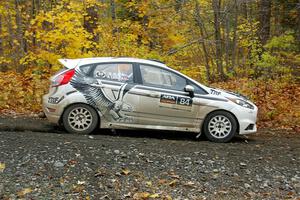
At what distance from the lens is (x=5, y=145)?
7.84 metres

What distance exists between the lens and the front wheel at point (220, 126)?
373 inches

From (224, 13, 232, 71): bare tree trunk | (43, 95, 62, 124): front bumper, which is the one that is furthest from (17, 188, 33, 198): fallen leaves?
(224, 13, 232, 71): bare tree trunk

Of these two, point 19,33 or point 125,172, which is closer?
point 125,172

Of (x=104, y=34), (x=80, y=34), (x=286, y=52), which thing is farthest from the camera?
(x=286, y=52)

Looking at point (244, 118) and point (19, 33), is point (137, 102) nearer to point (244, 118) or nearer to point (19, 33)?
point (244, 118)

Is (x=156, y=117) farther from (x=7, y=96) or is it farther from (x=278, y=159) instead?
(x=7, y=96)

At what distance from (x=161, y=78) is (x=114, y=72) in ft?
3.43

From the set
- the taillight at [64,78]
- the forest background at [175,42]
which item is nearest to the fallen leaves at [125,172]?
the taillight at [64,78]

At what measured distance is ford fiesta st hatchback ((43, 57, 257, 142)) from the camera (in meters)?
9.28

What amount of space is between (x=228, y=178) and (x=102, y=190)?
6.98 ft

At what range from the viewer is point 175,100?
9352mm

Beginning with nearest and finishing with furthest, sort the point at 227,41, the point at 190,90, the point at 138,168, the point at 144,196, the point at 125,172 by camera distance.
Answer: the point at 144,196 → the point at 125,172 → the point at 138,168 → the point at 190,90 → the point at 227,41

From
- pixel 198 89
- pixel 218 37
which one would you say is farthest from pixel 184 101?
pixel 218 37

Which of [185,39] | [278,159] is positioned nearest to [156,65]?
[278,159]
